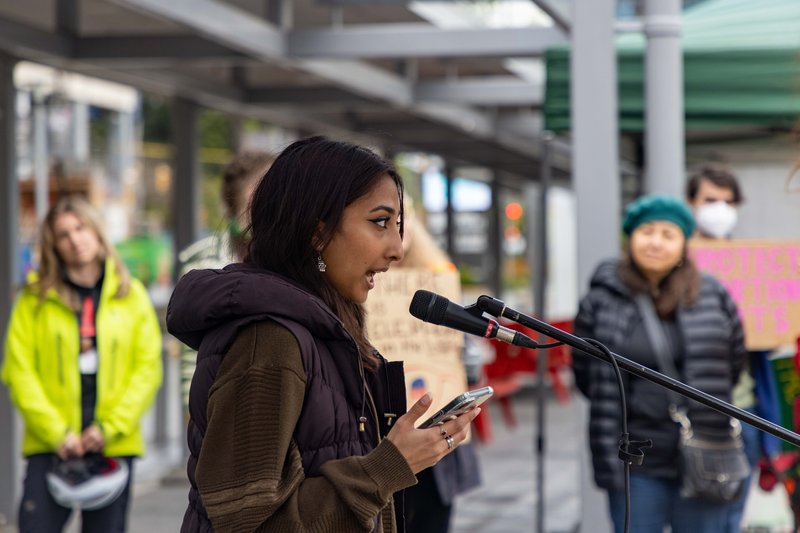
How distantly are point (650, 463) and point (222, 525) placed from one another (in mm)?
2975

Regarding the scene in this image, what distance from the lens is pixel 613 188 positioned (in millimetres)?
5656

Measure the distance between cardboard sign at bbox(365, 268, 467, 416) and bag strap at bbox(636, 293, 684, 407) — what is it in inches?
31.4

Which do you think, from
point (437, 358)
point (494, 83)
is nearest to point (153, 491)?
point (494, 83)

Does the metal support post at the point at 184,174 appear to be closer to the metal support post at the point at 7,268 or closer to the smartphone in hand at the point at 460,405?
the metal support post at the point at 7,268

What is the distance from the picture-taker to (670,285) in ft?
16.8

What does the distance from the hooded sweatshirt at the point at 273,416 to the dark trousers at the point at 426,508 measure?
2517mm

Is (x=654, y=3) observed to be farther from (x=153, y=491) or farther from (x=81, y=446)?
(x=153, y=491)

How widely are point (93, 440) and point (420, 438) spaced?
10.9ft

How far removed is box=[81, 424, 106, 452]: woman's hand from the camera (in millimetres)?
5367

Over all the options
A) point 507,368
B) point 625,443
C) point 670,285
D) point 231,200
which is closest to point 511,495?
point 507,368

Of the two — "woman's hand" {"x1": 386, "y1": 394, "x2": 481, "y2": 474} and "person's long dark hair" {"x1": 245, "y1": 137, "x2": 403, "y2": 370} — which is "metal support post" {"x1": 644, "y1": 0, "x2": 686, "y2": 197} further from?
"woman's hand" {"x1": 386, "y1": 394, "x2": 481, "y2": 474}

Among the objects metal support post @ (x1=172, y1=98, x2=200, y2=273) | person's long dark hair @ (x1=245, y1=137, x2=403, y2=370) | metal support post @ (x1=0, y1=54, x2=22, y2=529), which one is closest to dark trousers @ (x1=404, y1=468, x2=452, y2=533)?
person's long dark hair @ (x1=245, y1=137, x2=403, y2=370)

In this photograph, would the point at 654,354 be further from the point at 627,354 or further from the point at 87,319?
the point at 87,319

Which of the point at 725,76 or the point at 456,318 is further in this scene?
the point at 725,76
